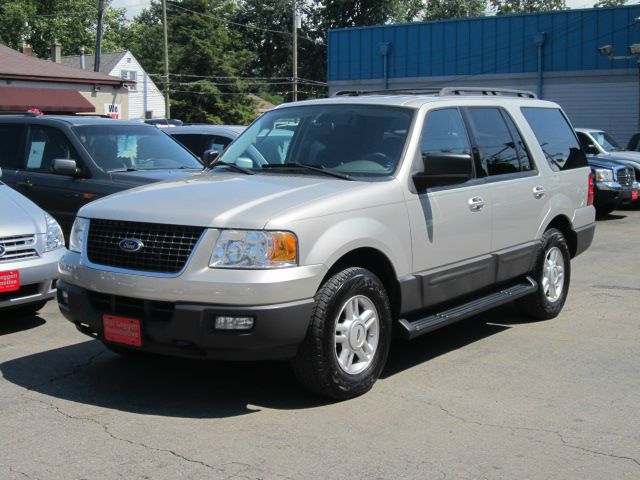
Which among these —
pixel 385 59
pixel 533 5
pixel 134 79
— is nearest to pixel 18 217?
pixel 385 59

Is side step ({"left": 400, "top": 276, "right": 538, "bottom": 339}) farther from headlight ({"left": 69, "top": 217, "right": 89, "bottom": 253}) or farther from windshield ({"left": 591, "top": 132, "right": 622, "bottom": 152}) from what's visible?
windshield ({"left": 591, "top": 132, "right": 622, "bottom": 152})

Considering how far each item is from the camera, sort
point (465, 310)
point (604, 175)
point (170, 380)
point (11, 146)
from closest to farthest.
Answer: point (170, 380), point (465, 310), point (11, 146), point (604, 175)

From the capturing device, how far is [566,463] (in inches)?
170

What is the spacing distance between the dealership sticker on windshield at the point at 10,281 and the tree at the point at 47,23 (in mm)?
65336

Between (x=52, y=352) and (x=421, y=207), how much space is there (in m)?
3.05

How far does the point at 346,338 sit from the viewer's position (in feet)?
17.1

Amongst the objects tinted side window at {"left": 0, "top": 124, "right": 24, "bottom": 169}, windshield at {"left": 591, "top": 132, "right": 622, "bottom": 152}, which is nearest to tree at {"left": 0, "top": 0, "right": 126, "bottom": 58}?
windshield at {"left": 591, "top": 132, "right": 622, "bottom": 152}

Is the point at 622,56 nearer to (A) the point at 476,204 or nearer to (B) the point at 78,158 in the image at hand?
(B) the point at 78,158

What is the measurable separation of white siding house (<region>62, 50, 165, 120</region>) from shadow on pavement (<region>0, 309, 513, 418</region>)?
57.6 meters

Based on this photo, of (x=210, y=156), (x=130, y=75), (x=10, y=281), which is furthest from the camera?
(x=130, y=75)

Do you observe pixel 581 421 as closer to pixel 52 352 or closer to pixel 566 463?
pixel 566 463

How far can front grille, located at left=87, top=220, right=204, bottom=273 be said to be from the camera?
195 inches

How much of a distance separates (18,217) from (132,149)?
2808 mm

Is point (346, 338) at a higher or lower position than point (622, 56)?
lower
